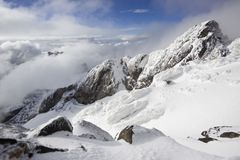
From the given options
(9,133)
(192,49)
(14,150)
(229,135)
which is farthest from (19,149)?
(192,49)

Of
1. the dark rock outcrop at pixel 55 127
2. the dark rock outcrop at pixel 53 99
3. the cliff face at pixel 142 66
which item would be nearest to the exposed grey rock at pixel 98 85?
the cliff face at pixel 142 66

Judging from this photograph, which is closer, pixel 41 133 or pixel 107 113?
pixel 41 133

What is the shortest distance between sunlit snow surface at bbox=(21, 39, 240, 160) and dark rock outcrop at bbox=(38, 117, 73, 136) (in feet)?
2.49

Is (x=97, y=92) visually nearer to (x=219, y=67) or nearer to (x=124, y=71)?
(x=124, y=71)

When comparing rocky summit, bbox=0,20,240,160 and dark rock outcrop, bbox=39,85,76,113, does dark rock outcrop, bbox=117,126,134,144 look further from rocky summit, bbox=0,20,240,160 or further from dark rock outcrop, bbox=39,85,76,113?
dark rock outcrop, bbox=39,85,76,113

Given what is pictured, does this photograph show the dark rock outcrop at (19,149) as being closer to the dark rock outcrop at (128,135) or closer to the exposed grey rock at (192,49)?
the dark rock outcrop at (128,135)

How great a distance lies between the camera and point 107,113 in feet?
294

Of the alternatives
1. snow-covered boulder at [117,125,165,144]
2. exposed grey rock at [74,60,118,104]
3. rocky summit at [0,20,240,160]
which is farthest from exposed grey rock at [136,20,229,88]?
snow-covered boulder at [117,125,165,144]

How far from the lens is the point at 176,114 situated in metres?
65.1

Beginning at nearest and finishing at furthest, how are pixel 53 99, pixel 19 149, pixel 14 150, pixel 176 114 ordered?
pixel 14 150 < pixel 19 149 < pixel 176 114 < pixel 53 99

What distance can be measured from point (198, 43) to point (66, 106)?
186ft

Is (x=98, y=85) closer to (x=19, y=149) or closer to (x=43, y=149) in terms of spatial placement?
(x=43, y=149)

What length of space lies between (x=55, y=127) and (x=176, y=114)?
3945cm

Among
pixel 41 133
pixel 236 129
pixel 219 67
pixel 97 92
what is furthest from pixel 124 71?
pixel 41 133
